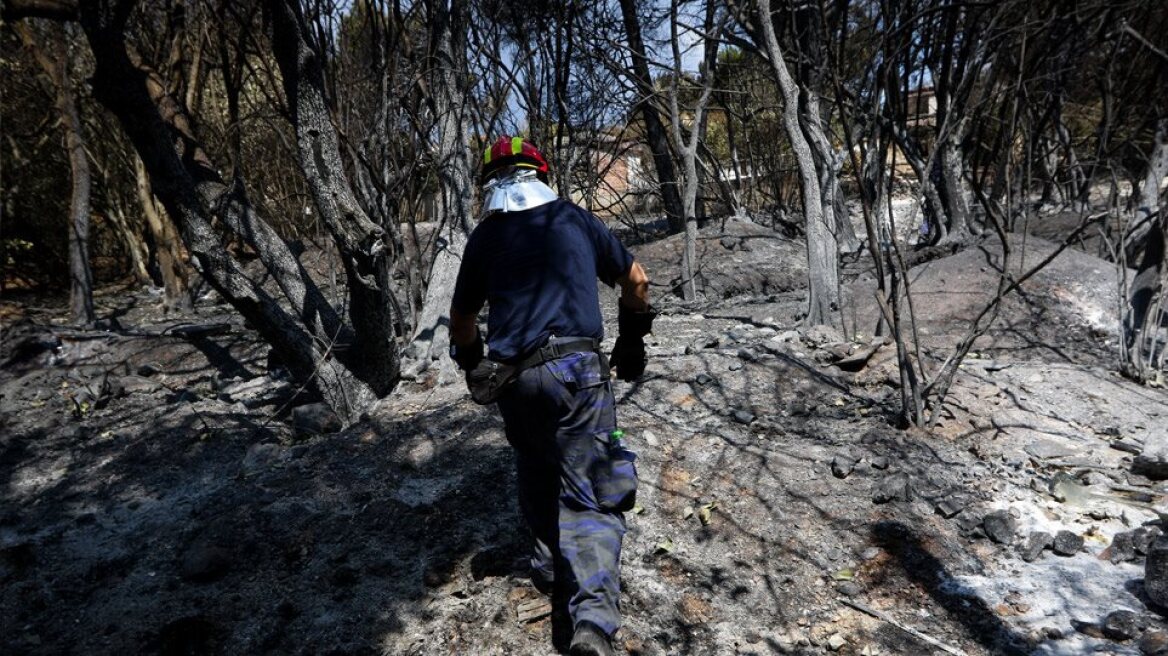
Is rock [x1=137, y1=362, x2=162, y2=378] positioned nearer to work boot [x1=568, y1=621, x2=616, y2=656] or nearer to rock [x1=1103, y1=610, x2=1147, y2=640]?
work boot [x1=568, y1=621, x2=616, y2=656]

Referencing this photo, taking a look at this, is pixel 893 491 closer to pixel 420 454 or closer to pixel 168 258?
pixel 420 454

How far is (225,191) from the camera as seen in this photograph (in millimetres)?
4801

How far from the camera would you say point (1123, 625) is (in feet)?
7.69

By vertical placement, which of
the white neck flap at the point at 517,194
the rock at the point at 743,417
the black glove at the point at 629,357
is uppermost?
the white neck flap at the point at 517,194

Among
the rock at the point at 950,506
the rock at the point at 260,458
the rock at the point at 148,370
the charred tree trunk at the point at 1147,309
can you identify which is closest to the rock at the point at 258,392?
the rock at the point at 148,370

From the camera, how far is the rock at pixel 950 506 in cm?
308

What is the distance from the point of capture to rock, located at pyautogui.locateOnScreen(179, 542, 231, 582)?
3.00 meters

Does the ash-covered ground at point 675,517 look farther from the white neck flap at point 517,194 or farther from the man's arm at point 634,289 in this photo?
the white neck flap at point 517,194

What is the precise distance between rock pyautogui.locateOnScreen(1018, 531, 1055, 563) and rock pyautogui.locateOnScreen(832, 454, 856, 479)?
2.38 ft

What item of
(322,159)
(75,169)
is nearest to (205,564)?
(322,159)

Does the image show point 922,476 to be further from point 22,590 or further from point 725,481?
point 22,590

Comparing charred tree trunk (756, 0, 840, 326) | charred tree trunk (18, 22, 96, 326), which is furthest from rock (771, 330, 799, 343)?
charred tree trunk (18, 22, 96, 326)

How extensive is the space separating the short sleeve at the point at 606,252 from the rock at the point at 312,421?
2688 mm

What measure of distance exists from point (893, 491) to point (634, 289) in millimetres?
1468
